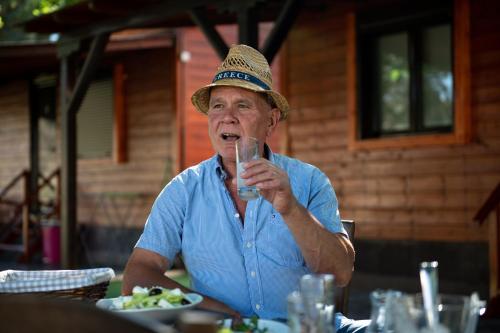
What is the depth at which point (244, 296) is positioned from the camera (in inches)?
108

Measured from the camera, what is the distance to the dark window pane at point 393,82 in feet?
27.8

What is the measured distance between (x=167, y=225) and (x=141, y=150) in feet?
30.7

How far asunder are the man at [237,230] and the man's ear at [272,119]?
6cm

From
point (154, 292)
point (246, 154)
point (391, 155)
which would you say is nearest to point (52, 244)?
point (391, 155)

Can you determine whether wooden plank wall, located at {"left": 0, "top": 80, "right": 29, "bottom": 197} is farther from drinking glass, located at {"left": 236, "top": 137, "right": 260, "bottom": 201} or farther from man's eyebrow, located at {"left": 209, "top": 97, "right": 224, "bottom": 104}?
drinking glass, located at {"left": 236, "top": 137, "right": 260, "bottom": 201}

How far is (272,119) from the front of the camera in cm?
316

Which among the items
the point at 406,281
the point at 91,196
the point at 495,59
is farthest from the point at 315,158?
the point at 91,196

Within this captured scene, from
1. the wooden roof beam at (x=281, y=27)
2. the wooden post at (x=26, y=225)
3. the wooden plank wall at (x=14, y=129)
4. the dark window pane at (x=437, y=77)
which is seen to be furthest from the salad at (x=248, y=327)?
the wooden plank wall at (x=14, y=129)

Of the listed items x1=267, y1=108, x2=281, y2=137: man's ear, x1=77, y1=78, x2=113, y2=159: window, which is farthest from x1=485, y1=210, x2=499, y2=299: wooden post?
x1=77, y1=78, x2=113, y2=159: window

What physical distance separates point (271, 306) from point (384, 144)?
19.5 ft

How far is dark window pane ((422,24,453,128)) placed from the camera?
8.01 meters

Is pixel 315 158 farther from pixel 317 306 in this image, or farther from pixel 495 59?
pixel 317 306

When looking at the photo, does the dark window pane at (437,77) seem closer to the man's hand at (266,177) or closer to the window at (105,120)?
the window at (105,120)

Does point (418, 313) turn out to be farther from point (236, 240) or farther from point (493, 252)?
point (493, 252)
